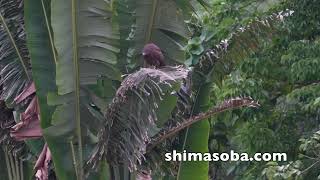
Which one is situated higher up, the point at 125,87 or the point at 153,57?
the point at 153,57

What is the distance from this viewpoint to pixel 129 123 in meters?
3.94

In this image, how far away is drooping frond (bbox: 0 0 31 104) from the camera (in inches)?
190

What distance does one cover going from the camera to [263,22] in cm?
450

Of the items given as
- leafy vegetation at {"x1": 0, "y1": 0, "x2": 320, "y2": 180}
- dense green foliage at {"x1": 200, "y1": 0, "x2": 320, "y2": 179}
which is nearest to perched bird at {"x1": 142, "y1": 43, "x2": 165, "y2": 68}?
leafy vegetation at {"x1": 0, "y1": 0, "x2": 320, "y2": 180}

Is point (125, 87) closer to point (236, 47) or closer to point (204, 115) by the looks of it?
point (204, 115)

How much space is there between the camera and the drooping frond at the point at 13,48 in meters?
4.82

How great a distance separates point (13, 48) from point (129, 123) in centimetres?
140

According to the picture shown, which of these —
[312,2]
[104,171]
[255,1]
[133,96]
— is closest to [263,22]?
[133,96]

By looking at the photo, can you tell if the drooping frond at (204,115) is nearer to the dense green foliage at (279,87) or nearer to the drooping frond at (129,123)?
the drooping frond at (129,123)

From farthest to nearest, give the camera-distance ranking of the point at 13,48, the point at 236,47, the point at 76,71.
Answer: the point at 13,48 < the point at 236,47 < the point at 76,71

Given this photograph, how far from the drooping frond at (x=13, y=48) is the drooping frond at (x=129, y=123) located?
44.5 inches

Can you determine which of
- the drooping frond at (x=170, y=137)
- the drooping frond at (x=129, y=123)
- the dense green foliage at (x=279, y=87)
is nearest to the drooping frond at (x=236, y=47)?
the drooping frond at (x=170, y=137)

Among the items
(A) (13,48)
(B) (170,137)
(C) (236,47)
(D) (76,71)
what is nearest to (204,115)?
(B) (170,137)

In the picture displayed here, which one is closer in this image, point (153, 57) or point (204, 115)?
point (153, 57)
